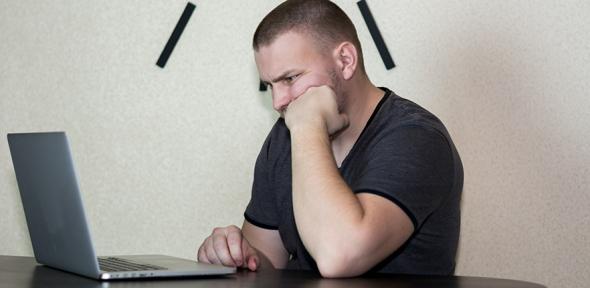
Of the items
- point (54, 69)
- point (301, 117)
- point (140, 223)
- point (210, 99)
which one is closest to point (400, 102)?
point (301, 117)

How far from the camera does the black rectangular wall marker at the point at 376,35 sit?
2328 mm

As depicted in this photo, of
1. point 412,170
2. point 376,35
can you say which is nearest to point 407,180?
point 412,170

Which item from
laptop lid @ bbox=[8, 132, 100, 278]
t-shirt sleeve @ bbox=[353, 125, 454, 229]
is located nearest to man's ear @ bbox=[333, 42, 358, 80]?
t-shirt sleeve @ bbox=[353, 125, 454, 229]

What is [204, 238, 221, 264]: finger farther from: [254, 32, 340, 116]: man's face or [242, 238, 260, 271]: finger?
[254, 32, 340, 116]: man's face

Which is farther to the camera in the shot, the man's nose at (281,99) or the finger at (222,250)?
the man's nose at (281,99)

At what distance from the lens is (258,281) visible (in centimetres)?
126

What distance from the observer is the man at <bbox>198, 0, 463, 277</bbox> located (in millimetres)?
1430

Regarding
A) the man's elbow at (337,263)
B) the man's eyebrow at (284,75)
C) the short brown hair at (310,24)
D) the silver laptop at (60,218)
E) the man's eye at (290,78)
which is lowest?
the man's elbow at (337,263)

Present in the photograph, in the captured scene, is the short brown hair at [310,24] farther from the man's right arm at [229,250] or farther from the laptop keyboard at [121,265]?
the laptop keyboard at [121,265]

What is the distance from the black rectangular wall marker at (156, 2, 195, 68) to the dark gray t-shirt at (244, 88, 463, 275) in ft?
2.35

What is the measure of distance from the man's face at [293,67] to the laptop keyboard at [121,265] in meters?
0.51

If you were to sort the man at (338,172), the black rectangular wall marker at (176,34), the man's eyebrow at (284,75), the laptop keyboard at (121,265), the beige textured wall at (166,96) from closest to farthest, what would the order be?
the laptop keyboard at (121,265)
the man at (338,172)
the man's eyebrow at (284,75)
the beige textured wall at (166,96)
the black rectangular wall marker at (176,34)

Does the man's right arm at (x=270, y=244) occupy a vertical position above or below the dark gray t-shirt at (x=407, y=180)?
below

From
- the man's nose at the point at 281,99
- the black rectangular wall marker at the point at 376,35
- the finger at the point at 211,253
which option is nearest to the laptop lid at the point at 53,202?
the finger at the point at 211,253
